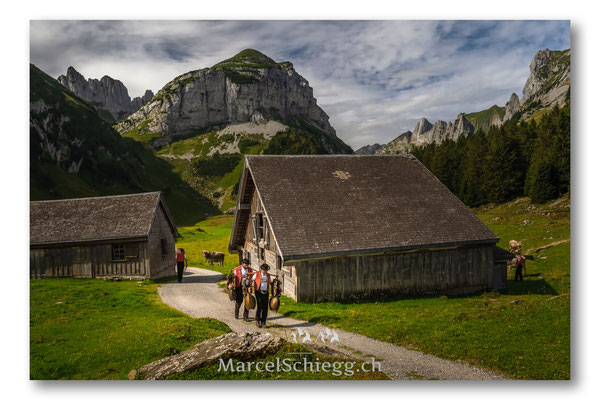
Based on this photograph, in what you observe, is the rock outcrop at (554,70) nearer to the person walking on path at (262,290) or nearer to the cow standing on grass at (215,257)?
the person walking on path at (262,290)

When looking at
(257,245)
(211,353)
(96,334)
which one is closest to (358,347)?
(211,353)

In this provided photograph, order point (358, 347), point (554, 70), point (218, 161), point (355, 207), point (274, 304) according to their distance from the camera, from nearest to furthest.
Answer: point (358, 347) < point (274, 304) < point (554, 70) < point (355, 207) < point (218, 161)

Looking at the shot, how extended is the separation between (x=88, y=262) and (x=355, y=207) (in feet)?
53.0

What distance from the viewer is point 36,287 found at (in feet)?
40.3

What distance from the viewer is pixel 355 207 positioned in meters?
19.1

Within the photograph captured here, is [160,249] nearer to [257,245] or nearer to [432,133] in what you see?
[257,245]

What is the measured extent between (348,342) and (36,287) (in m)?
11.2

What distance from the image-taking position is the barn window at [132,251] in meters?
21.9

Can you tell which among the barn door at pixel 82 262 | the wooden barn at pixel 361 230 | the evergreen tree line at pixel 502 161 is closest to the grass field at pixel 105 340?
the wooden barn at pixel 361 230

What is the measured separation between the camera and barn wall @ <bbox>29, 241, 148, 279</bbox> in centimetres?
1794

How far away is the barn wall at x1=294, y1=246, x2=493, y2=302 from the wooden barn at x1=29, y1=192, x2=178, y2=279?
11.6 meters

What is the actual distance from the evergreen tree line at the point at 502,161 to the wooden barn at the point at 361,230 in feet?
11.0

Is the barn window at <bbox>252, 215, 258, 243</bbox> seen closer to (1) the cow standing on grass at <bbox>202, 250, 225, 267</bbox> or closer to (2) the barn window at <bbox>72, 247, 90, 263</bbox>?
(1) the cow standing on grass at <bbox>202, 250, 225, 267</bbox>
